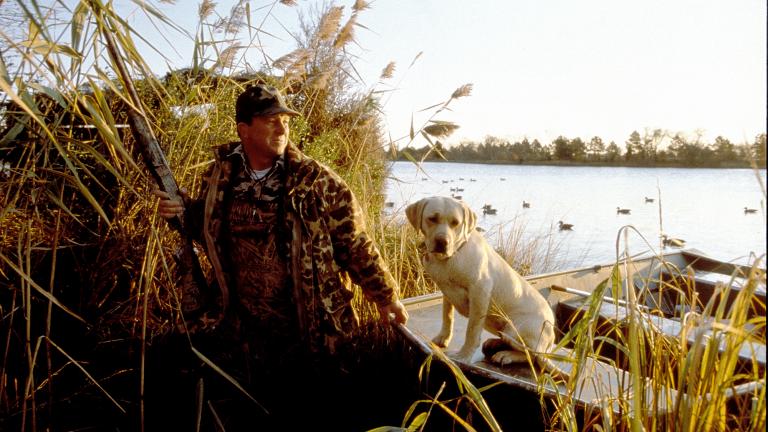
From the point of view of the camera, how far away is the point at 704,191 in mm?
27297

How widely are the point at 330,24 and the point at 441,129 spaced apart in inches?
42.6

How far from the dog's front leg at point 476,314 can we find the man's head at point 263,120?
137 cm

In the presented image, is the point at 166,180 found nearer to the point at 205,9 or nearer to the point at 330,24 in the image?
the point at 205,9

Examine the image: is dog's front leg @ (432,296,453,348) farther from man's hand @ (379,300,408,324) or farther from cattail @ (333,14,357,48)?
cattail @ (333,14,357,48)

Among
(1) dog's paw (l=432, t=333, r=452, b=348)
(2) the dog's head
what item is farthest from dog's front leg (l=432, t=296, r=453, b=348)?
(2) the dog's head

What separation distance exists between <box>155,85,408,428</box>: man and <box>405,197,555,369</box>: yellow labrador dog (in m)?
0.53

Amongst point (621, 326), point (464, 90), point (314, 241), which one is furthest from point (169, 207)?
point (621, 326)

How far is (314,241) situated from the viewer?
127 inches

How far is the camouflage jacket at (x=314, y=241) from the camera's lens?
3.19 meters

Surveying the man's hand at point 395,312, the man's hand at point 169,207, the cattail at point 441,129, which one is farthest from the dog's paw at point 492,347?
the man's hand at point 169,207

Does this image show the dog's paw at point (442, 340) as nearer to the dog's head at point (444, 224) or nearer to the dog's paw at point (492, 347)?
the dog's paw at point (492, 347)

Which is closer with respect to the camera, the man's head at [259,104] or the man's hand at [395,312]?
the man's head at [259,104]

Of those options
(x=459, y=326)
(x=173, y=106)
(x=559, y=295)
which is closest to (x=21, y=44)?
(x=173, y=106)

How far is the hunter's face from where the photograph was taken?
3.12 metres
